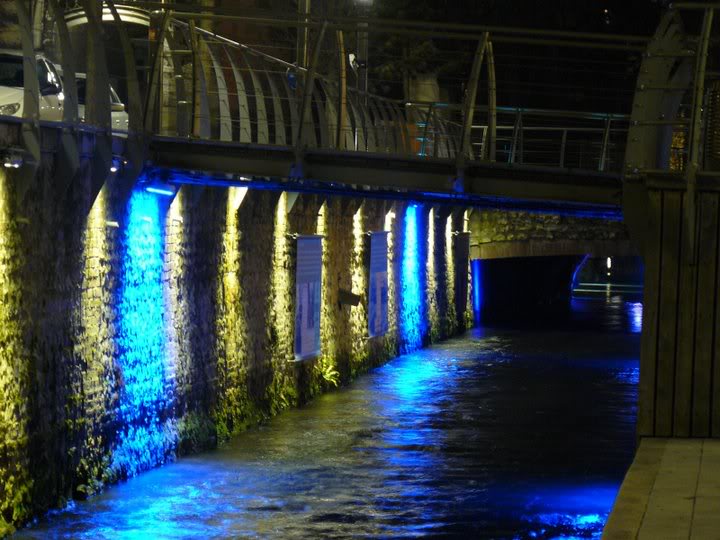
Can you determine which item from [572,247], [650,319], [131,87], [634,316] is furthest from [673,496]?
[634,316]

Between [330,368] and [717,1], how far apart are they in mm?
12333

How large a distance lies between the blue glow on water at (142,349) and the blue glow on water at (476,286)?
71.2 ft

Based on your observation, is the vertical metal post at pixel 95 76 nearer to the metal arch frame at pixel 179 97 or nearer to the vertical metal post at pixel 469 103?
the metal arch frame at pixel 179 97

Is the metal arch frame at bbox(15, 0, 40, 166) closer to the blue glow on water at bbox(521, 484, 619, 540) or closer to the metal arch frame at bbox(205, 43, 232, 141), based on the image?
the metal arch frame at bbox(205, 43, 232, 141)

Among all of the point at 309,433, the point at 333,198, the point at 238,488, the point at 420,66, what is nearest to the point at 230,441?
the point at 309,433

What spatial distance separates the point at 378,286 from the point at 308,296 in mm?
4874

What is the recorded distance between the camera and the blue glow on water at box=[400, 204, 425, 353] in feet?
94.7

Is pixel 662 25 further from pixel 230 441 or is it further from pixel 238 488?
pixel 230 441

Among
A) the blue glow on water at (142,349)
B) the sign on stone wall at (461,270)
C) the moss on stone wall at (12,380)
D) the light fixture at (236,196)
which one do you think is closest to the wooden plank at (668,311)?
the moss on stone wall at (12,380)

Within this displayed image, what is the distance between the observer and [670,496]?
845 centimetres

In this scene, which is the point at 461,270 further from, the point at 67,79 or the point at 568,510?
the point at 67,79

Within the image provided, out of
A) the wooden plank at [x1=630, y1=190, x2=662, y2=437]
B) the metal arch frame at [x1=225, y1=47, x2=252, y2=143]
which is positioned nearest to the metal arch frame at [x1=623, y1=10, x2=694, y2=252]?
the wooden plank at [x1=630, y1=190, x2=662, y2=437]

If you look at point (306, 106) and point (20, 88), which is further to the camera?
point (20, 88)

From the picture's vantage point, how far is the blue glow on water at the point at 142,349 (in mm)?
14758
